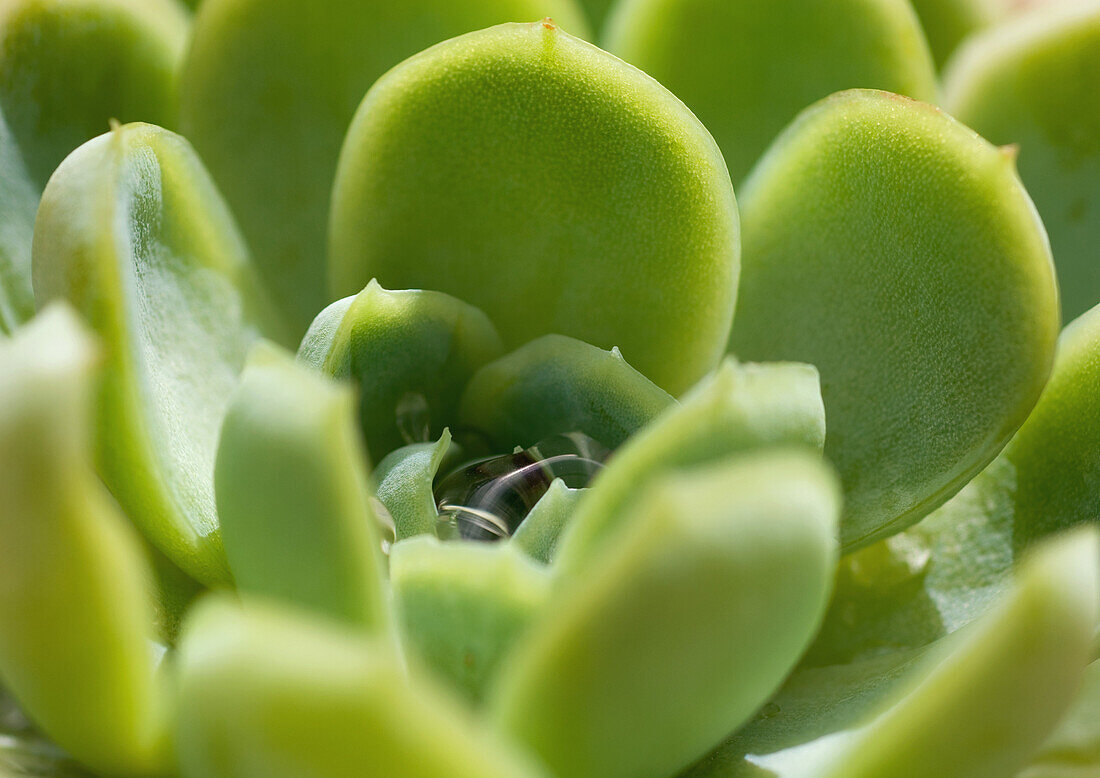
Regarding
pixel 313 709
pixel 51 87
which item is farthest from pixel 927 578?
pixel 51 87

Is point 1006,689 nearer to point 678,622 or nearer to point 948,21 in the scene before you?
point 678,622

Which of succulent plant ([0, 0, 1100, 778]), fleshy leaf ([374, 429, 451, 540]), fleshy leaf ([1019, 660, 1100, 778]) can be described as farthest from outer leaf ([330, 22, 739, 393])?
fleshy leaf ([1019, 660, 1100, 778])

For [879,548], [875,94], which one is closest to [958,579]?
[879,548]

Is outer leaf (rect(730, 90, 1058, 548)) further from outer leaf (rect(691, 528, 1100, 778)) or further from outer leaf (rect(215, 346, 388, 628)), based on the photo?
outer leaf (rect(215, 346, 388, 628))

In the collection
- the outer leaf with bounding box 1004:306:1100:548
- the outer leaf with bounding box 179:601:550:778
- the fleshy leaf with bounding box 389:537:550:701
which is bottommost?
the outer leaf with bounding box 179:601:550:778

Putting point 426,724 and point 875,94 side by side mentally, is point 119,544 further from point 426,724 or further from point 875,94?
point 875,94

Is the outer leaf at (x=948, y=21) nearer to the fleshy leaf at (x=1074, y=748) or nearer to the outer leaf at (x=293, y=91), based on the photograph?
the outer leaf at (x=293, y=91)

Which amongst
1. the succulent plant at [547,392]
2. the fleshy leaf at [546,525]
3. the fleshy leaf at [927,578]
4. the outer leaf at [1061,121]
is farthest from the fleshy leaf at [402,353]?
the outer leaf at [1061,121]
